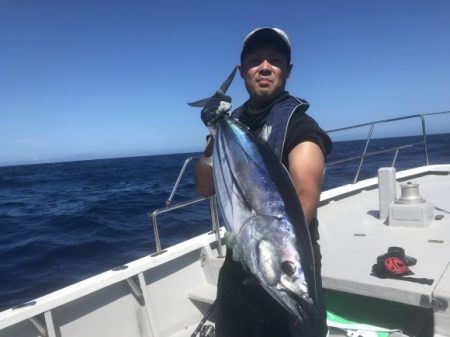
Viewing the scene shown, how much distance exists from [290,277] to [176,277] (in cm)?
256

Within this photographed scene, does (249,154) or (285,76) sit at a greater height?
(285,76)

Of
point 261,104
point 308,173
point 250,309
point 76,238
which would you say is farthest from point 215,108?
point 76,238

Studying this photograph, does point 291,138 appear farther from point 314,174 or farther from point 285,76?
point 285,76

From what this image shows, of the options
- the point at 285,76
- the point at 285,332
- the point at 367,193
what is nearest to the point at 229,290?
the point at 285,332

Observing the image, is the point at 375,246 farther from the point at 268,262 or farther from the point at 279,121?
the point at 268,262

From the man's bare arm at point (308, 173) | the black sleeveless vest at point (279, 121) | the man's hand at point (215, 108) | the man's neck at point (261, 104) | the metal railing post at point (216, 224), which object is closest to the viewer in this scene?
the man's bare arm at point (308, 173)

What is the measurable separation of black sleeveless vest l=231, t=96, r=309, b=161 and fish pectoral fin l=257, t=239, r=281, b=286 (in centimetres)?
46

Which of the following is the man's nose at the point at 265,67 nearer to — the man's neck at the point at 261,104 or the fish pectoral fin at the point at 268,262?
the man's neck at the point at 261,104

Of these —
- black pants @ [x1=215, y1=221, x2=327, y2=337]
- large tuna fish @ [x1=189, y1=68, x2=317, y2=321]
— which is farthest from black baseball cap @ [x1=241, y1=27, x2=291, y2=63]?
black pants @ [x1=215, y1=221, x2=327, y2=337]

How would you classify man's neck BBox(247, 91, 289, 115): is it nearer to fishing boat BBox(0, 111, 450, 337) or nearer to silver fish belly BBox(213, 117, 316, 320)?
silver fish belly BBox(213, 117, 316, 320)

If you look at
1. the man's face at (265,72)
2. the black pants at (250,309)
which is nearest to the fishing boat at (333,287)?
the black pants at (250,309)

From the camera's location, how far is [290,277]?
48.4 inches

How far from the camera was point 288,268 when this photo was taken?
1.24m

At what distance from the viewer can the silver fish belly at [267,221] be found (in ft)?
4.04
